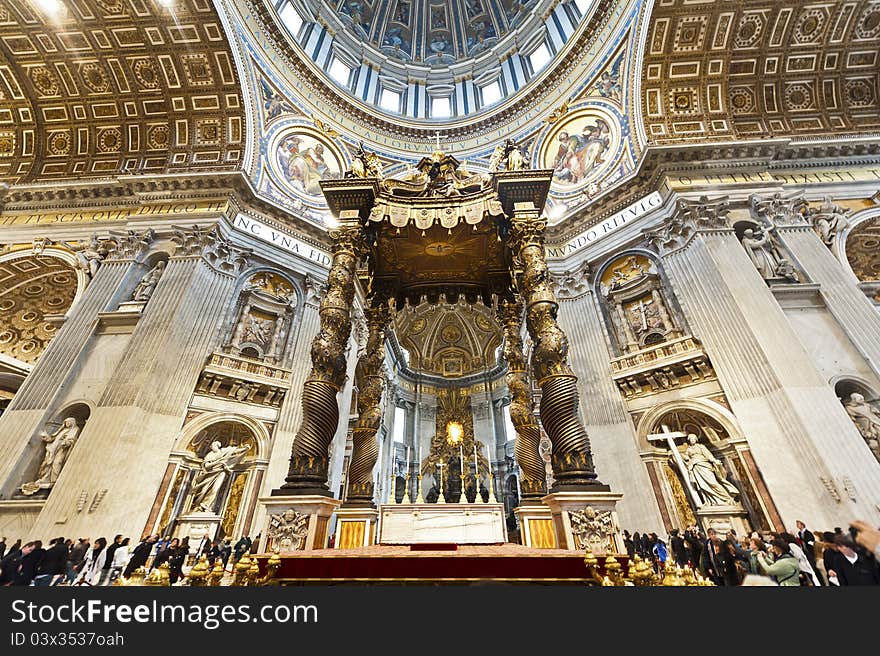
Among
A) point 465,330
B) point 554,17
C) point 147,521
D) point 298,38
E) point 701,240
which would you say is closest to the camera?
point 147,521

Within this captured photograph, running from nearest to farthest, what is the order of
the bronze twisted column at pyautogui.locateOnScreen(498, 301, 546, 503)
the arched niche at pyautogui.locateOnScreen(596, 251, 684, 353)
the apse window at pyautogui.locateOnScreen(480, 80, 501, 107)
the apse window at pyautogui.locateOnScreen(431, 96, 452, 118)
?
the bronze twisted column at pyautogui.locateOnScreen(498, 301, 546, 503)
the arched niche at pyautogui.locateOnScreen(596, 251, 684, 353)
the apse window at pyautogui.locateOnScreen(480, 80, 501, 107)
the apse window at pyautogui.locateOnScreen(431, 96, 452, 118)

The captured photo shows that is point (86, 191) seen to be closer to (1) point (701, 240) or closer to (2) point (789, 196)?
(1) point (701, 240)

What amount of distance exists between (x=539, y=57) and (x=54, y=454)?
65.4 feet

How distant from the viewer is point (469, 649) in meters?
1.45

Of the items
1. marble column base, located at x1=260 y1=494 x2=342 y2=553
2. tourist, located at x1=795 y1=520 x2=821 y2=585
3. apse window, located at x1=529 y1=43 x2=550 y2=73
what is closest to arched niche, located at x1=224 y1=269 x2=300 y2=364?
marble column base, located at x1=260 y1=494 x2=342 y2=553

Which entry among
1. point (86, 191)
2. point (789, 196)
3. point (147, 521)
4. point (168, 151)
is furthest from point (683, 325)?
point (86, 191)

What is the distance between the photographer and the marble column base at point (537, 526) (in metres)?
4.80

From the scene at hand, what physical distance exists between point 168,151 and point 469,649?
1465 centimetres

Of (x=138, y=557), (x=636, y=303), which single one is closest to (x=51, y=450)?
(x=138, y=557)

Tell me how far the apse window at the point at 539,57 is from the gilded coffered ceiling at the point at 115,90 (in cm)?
1170

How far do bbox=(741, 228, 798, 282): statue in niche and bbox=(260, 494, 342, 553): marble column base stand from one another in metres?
9.92

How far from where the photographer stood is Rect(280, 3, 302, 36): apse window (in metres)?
13.2

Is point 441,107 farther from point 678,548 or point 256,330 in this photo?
point 678,548

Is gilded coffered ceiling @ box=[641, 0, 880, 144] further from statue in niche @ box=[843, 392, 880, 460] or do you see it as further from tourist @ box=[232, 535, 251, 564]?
tourist @ box=[232, 535, 251, 564]
